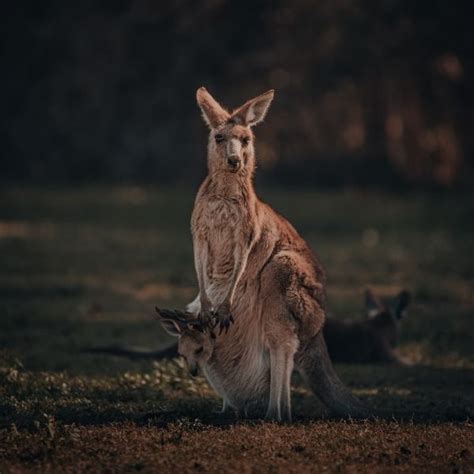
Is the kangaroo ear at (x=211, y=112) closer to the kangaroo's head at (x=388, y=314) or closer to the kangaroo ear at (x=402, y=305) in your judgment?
the kangaroo's head at (x=388, y=314)

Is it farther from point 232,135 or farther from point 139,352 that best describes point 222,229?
point 139,352

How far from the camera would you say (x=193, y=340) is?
617cm

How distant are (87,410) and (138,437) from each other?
0.74m

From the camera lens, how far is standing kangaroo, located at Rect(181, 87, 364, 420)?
6.03 meters

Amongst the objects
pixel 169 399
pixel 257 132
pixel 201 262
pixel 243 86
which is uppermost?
pixel 243 86

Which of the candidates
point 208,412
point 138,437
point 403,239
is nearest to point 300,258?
point 208,412

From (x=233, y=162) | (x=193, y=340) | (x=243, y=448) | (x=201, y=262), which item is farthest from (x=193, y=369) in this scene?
(x=233, y=162)

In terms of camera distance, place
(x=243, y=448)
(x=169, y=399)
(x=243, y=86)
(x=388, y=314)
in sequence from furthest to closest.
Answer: (x=243, y=86) < (x=388, y=314) < (x=169, y=399) < (x=243, y=448)

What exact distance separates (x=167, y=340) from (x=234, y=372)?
3086mm

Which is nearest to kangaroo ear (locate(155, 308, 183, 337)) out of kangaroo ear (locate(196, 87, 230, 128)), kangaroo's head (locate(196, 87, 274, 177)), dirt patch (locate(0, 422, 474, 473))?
dirt patch (locate(0, 422, 474, 473))

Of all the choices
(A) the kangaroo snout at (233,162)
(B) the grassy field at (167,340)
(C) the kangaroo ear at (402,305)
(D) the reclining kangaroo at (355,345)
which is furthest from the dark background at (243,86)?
(A) the kangaroo snout at (233,162)

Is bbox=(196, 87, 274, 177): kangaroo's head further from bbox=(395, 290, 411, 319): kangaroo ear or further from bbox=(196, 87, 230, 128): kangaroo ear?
bbox=(395, 290, 411, 319): kangaroo ear

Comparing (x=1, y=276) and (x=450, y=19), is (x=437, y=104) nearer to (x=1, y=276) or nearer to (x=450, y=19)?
(x=450, y=19)

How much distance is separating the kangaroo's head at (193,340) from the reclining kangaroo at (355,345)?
200cm
